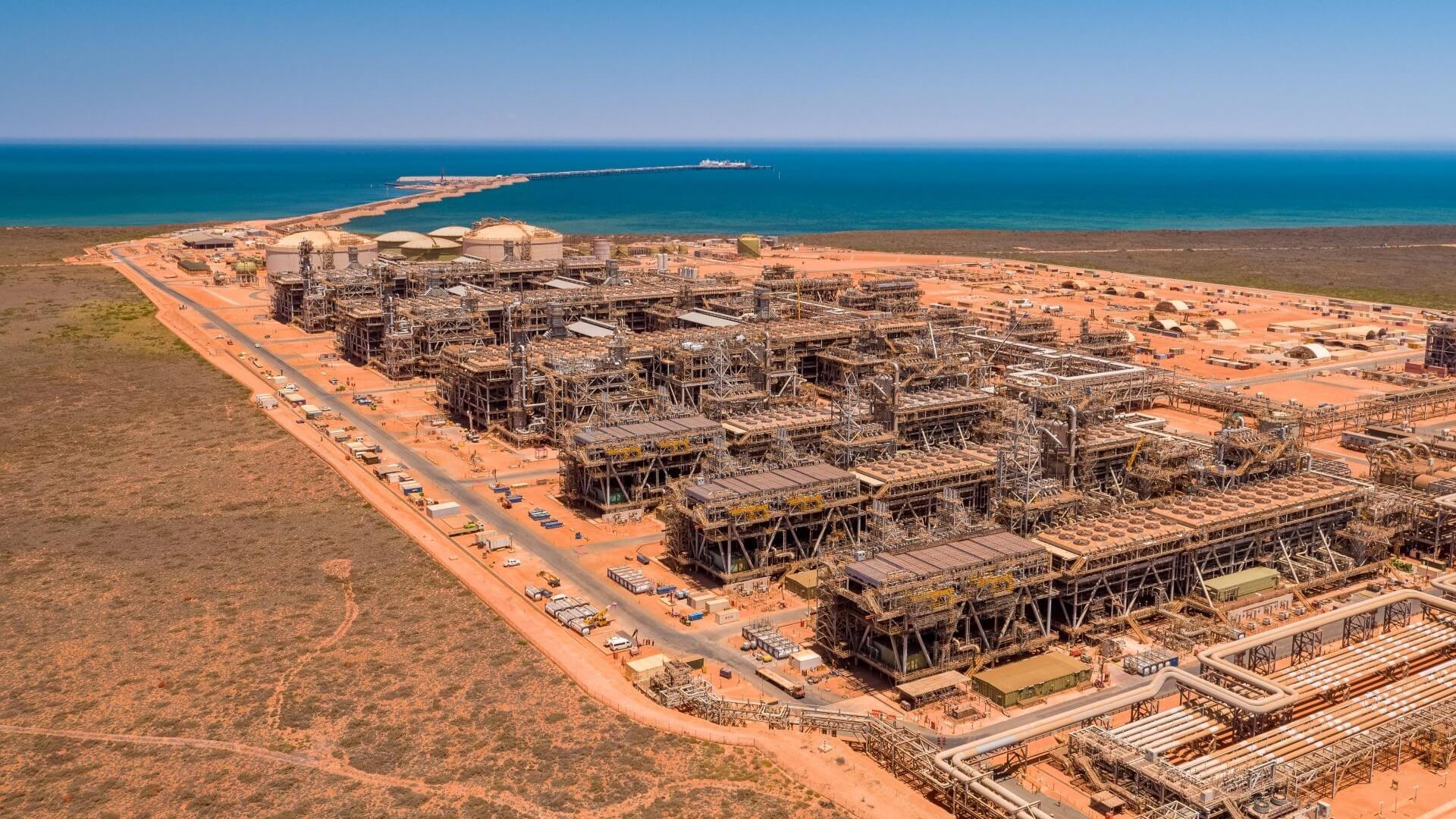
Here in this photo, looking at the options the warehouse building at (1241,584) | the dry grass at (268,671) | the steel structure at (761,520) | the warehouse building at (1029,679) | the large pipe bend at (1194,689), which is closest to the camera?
the dry grass at (268,671)

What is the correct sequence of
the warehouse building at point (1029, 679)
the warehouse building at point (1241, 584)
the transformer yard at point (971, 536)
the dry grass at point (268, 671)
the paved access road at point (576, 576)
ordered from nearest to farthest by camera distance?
Result: the dry grass at point (268, 671), the transformer yard at point (971, 536), the warehouse building at point (1029, 679), the paved access road at point (576, 576), the warehouse building at point (1241, 584)

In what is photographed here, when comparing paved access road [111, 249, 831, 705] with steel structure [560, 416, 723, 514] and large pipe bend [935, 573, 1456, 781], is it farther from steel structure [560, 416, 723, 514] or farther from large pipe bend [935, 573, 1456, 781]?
large pipe bend [935, 573, 1456, 781]

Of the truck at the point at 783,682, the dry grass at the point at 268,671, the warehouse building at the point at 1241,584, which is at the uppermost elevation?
the warehouse building at the point at 1241,584

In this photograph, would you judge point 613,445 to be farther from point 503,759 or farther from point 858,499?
point 503,759

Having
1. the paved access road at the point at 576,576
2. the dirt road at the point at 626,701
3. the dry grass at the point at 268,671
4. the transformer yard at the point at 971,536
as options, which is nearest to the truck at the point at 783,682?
the transformer yard at the point at 971,536

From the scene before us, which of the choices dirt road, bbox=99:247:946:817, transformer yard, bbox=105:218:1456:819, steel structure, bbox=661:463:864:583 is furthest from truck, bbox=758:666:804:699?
steel structure, bbox=661:463:864:583

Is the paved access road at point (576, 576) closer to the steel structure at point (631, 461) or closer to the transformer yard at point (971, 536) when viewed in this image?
the transformer yard at point (971, 536)
